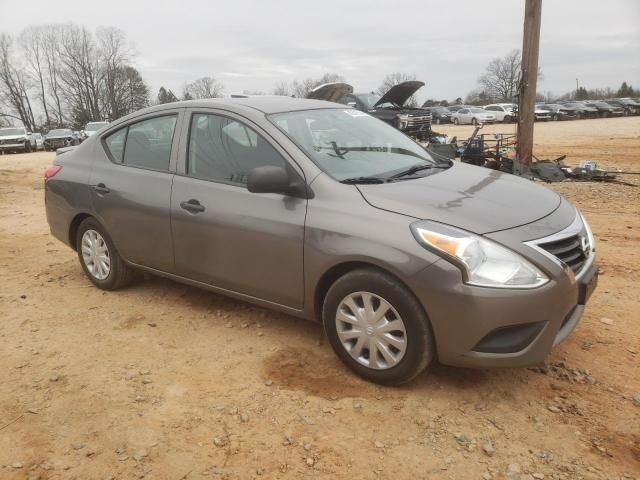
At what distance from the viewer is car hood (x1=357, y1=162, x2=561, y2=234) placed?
113 inches

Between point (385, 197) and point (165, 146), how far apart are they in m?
1.92

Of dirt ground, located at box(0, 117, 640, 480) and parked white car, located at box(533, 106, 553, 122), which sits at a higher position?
parked white car, located at box(533, 106, 553, 122)

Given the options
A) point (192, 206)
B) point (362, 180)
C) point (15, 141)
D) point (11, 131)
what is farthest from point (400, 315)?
point (11, 131)

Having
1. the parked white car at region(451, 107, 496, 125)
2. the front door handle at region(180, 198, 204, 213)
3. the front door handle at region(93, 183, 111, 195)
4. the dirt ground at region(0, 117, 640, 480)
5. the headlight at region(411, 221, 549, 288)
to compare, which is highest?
the parked white car at region(451, 107, 496, 125)

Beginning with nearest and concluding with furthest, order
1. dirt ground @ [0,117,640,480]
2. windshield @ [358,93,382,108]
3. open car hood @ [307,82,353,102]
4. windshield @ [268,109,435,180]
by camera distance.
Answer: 1. dirt ground @ [0,117,640,480]
2. windshield @ [268,109,435,180]
3. open car hood @ [307,82,353,102]
4. windshield @ [358,93,382,108]

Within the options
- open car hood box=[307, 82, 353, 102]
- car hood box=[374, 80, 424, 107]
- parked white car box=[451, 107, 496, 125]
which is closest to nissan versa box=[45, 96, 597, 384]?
open car hood box=[307, 82, 353, 102]

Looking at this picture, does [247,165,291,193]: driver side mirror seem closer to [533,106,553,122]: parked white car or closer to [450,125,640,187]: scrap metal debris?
[450,125,640,187]: scrap metal debris

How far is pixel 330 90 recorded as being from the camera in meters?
14.5

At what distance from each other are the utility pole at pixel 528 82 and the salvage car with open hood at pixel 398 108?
209 inches

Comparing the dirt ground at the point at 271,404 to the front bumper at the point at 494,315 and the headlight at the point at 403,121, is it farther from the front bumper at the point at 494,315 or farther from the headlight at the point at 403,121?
the headlight at the point at 403,121

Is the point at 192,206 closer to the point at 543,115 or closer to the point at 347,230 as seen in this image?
the point at 347,230

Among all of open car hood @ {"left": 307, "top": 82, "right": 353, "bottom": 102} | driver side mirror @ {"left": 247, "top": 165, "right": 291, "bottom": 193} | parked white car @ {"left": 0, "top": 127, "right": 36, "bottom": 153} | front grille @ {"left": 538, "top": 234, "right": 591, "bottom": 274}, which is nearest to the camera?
front grille @ {"left": 538, "top": 234, "right": 591, "bottom": 274}

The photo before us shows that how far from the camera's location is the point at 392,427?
2758 mm

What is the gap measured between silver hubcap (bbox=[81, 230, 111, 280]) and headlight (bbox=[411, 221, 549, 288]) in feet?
10.3
